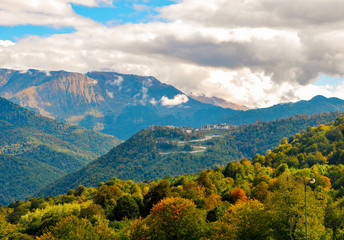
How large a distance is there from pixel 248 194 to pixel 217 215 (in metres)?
33.7

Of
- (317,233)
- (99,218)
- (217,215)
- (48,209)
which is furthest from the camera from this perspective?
(48,209)

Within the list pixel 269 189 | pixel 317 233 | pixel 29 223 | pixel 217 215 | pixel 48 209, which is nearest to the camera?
pixel 317 233

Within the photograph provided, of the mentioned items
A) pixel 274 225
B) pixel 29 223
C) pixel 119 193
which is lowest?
pixel 29 223

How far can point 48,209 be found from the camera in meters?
136

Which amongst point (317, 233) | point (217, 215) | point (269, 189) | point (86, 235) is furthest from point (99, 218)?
point (317, 233)

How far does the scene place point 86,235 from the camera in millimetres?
68625

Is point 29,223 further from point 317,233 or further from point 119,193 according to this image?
point 317,233

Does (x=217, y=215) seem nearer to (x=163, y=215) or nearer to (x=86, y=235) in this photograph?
(x=163, y=215)

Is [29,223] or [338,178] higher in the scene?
[338,178]

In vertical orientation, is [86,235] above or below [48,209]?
above

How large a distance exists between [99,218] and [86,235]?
27422 mm

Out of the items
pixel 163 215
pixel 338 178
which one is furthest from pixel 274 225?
pixel 338 178

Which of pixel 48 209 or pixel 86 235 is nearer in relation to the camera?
pixel 86 235

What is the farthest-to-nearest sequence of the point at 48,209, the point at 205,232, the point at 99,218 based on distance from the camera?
1. the point at 48,209
2. the point at 99,218
3. the point at 205,232
